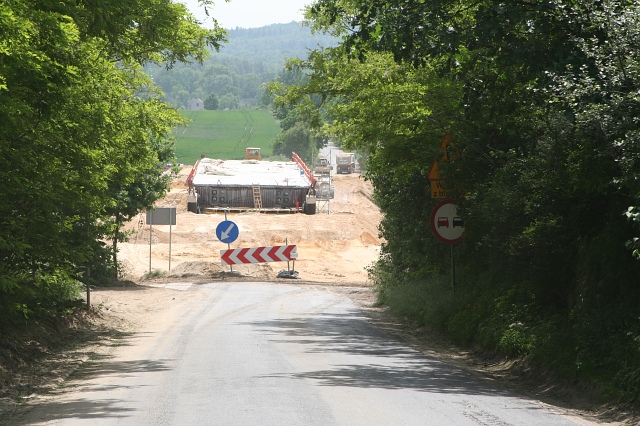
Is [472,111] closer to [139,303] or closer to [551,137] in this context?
[551,137]

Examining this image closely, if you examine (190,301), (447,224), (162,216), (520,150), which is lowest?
(190,301)

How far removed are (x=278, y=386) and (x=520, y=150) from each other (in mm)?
7602

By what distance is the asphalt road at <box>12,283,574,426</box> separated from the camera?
8984 mm

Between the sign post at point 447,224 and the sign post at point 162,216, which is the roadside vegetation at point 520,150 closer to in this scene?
the sign post at point 447,224

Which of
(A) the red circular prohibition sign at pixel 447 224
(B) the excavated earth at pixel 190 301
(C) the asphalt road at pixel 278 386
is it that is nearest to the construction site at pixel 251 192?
(B) the excavated earth at pixel 190 301

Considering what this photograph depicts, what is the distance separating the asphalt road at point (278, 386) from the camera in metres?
8.98

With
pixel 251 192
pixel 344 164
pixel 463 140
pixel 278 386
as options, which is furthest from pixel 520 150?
pixel 344 164

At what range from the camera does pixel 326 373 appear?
12219 millimetres

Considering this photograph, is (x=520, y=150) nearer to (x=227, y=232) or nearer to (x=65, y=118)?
(x=65, y=118)

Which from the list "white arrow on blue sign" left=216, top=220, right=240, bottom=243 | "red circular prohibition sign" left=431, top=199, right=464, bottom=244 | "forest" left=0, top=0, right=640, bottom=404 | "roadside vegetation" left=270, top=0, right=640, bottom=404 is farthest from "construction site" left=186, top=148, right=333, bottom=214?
"red circular prohibition sign" left=431, top=199, right=464, bottom=244

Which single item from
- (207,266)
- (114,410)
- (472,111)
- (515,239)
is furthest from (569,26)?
(207,266)

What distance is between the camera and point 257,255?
37844 millimetres

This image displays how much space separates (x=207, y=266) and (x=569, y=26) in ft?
98.6

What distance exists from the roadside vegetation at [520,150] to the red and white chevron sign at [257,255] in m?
16.7
